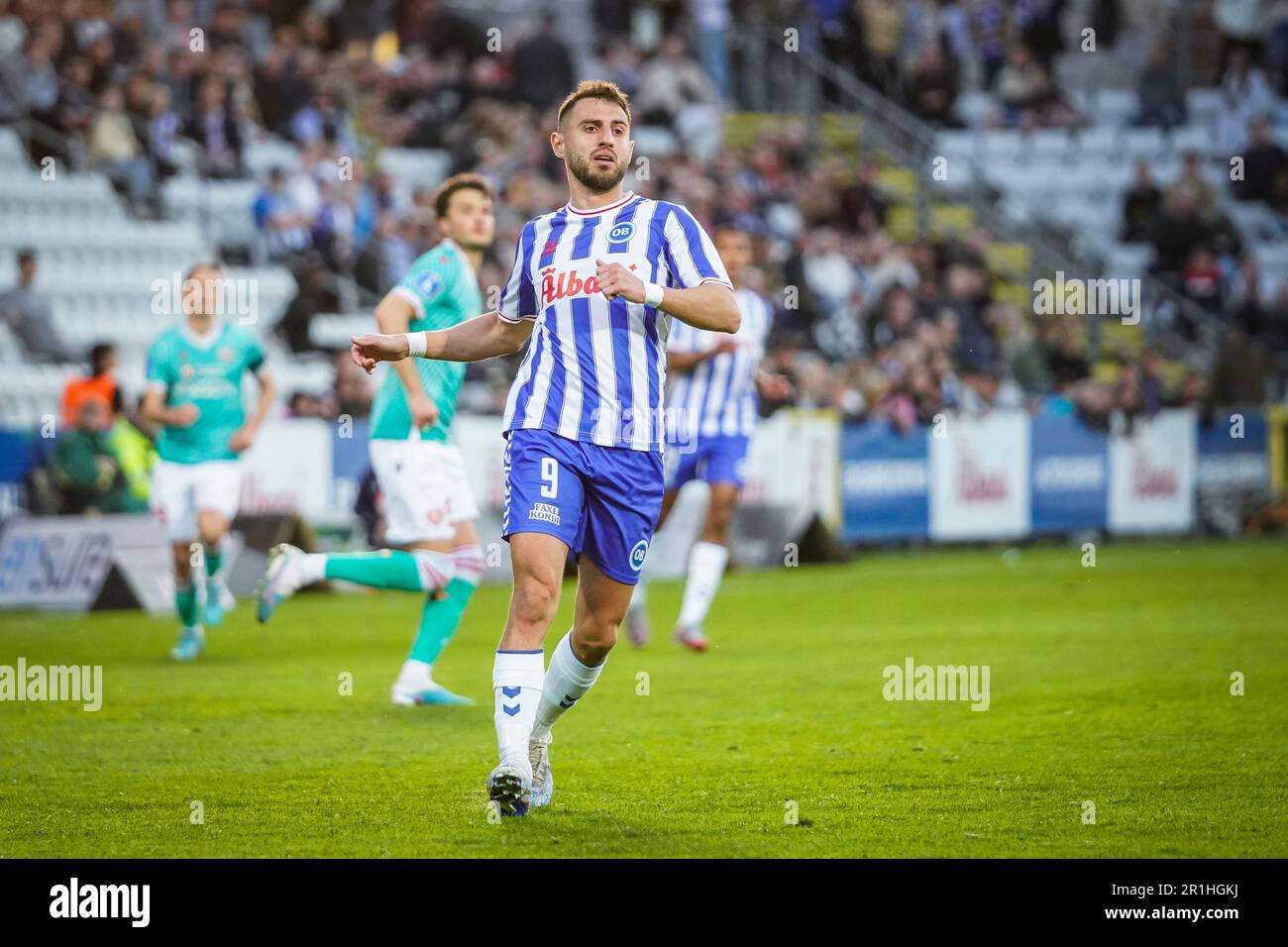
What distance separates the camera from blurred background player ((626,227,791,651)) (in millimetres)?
12852

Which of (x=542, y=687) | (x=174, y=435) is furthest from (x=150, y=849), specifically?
(x=174, y=435)

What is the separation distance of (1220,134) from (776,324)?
1113 cm

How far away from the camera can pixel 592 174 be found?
23.2 feet

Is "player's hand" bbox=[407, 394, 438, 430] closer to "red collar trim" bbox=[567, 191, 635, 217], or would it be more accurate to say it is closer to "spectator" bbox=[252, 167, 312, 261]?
"red collar trim" bbox=[567, 191, 635, 217]

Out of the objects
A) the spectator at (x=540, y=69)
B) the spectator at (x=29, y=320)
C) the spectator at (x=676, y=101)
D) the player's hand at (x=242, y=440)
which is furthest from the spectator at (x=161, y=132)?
the player's hand at (x=242, y=440)

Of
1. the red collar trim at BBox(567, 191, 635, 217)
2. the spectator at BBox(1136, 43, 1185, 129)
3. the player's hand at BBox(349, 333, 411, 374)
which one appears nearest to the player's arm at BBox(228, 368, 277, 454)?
the player's hand at BBox(349, 333, 411, 374)

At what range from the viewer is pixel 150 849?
6.39 meters

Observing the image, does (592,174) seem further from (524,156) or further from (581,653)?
(524,156)

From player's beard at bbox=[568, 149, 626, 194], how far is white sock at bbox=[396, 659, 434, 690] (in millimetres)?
3782

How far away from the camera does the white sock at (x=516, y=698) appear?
6.81 metres

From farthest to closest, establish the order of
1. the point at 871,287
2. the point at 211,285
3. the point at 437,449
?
the point at 871,287, the point at 211,285, the point at 437,449

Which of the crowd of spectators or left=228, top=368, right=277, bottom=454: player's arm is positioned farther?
the crowd of spectators

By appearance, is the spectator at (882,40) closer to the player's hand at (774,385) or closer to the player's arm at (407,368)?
the player's hand at (774,385)

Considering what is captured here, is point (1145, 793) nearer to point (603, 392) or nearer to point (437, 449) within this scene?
point (603, 392)
